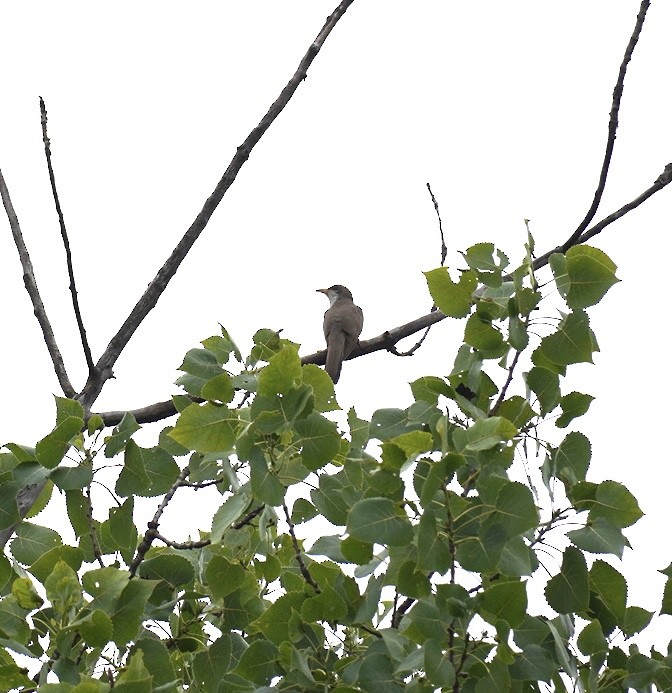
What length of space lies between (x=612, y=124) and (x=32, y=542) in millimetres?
2474

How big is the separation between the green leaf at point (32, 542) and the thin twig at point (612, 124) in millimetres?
2180

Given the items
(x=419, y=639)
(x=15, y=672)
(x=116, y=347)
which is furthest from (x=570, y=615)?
(x=116, y=347)

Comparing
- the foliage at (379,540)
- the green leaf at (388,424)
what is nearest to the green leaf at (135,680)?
the foliage at (379,540)

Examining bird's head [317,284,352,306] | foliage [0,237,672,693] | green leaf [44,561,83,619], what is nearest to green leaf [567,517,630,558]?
foliage [0,237,672,693]

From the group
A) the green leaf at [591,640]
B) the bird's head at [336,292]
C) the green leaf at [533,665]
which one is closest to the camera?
the green leaf at [533,665]

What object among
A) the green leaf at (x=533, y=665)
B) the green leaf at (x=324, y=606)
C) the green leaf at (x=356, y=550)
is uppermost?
the green leaf at (x=356, y=550)

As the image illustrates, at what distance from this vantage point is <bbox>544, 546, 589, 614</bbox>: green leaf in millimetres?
2723

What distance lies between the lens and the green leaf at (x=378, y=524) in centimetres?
254

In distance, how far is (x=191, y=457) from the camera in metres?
3.53

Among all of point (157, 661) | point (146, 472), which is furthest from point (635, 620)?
point (146, 472)

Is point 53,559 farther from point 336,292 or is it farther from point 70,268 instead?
point 336,292

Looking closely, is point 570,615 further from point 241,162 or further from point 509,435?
point 241,162

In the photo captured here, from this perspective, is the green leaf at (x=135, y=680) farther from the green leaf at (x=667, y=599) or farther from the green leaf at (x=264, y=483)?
the green leaf at (x=667, y=599)

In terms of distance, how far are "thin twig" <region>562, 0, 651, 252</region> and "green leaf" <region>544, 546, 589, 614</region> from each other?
5.26ft
